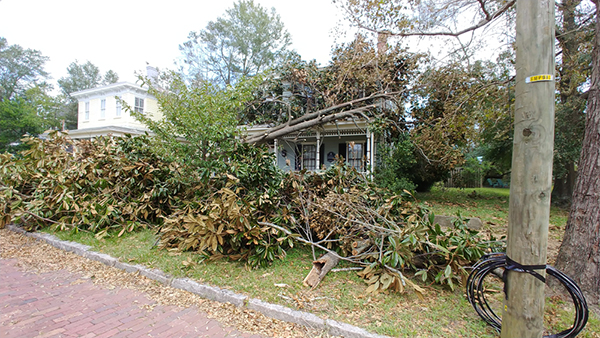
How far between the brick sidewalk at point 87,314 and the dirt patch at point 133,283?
0.11 meters

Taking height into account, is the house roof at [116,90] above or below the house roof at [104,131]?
above

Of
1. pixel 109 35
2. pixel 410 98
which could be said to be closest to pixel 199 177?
pixel 410 98

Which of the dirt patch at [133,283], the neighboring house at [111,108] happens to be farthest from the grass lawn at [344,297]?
the neighboring house at [111,108]

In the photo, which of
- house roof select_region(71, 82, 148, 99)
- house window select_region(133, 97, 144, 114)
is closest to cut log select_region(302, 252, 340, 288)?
house roof select_region(71, 82, 148, 99)

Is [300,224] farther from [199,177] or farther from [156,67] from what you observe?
[156,67]

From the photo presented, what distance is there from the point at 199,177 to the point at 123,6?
12718mm

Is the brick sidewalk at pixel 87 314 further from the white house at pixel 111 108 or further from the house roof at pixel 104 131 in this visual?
the white house at pixel 111 108

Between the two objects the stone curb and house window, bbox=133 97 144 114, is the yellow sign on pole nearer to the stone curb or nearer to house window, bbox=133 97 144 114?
the stone curb

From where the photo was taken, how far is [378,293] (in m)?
3.22

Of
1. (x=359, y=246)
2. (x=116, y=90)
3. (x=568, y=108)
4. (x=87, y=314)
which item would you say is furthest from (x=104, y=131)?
(x=568, y=108)

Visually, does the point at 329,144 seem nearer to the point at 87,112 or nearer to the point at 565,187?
the point at 565,187

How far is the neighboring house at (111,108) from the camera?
17.9 m

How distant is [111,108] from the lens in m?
19.0

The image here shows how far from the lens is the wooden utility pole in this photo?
183cm
